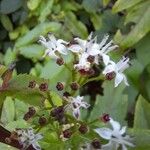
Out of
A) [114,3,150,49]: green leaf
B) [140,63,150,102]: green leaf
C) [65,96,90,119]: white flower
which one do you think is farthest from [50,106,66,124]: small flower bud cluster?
[140,63,150,102]: green leaf

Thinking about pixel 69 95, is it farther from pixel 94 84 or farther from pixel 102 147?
pixel 94 84

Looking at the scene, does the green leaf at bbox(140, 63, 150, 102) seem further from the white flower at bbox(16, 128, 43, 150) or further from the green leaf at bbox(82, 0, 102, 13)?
the white flower at bbox(16, 128, 43, 150)

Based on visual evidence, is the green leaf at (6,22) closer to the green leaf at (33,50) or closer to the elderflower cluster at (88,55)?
the green leaf at (33,50)

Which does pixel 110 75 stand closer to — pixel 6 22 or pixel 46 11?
pixel 46 11

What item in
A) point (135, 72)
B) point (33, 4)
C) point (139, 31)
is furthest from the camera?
point (33, 4)

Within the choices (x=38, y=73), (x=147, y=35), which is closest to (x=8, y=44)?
(x=38, y=73)

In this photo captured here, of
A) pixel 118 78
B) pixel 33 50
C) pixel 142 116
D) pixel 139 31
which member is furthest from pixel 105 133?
pixel 33 50

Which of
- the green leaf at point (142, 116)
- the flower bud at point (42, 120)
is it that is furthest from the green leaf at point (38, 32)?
the flower bud at point (42, 120)
